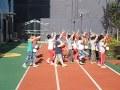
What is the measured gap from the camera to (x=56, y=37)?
62.3ft

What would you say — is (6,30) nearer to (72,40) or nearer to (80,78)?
(72,40)

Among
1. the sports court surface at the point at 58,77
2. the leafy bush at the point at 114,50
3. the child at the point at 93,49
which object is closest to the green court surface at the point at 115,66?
the sports court surface at the point at 58,77

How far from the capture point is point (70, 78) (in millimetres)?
14609

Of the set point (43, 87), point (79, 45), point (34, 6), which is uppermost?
point (34, 6)

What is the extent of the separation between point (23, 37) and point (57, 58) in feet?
98.1

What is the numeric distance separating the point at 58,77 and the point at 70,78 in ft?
1.90

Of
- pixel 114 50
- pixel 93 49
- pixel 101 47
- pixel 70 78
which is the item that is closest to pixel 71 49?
pixel 93 49

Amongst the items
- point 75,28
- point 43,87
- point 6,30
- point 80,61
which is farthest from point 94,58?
point 75,28

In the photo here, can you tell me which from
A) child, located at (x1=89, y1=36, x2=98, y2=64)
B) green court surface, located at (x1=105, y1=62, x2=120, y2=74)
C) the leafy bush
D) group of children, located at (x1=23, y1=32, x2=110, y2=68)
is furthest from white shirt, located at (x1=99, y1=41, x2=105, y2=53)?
the leafy bush

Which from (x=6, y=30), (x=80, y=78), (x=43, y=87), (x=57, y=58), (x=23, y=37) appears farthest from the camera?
(x=23, y=37)

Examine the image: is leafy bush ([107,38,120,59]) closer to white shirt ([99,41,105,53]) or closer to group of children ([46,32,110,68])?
group of children ([46,32,110,68])

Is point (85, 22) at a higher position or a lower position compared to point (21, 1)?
lower

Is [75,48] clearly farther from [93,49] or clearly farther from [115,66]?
[115,66]

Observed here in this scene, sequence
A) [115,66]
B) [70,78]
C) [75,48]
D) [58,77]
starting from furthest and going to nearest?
[75,48]
[115,66]
[58,77]
[70,78]
